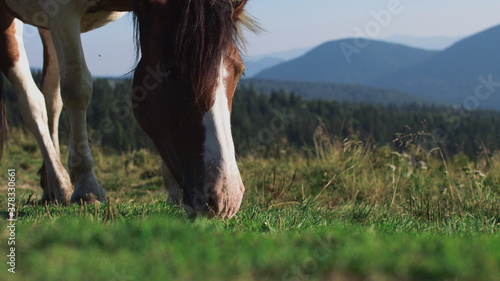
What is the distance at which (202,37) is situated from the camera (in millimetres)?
3398

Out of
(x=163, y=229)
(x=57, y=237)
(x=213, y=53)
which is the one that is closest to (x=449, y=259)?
(x=163, y=229)

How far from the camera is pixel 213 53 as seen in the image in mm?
3398

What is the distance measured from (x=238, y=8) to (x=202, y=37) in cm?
59

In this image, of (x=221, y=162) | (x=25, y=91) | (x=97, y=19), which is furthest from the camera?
(x=25, y=91)

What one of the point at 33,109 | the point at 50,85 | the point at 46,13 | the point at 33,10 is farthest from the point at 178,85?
the point at 50,85

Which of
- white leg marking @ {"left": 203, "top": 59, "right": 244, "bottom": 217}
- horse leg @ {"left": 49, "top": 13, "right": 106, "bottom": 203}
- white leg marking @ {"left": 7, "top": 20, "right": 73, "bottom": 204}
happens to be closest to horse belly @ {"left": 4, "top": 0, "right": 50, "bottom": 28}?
horse leg @ {"left": 49, "top": 13, "right": 106, "bottom": 203}

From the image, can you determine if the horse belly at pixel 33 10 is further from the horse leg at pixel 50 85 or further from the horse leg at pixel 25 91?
the horse leg at pixel 50 85

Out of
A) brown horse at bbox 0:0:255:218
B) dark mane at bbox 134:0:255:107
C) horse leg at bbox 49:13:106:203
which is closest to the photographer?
brown horse at bbox 0:0:255:218

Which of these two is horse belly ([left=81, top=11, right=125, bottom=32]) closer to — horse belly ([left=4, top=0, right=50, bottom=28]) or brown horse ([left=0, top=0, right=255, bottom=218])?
brown horse ([left=0, top=0, right=255, bottom=218])

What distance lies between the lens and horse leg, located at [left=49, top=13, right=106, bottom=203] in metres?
4.71

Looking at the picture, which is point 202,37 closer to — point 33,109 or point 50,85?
point 33,109

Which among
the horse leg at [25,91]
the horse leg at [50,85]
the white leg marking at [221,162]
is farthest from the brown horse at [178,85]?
the horse leg at [50,85]

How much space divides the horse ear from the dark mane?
167 millimetres

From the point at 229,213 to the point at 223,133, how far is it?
0.47 meters
